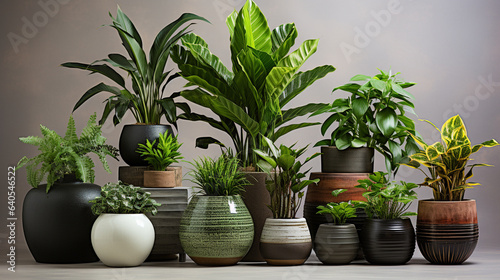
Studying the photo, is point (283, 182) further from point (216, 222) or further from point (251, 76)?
point (251, 76)

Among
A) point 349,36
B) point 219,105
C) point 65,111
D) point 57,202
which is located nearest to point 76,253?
point 57,202

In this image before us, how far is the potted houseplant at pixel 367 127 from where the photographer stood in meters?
3.84

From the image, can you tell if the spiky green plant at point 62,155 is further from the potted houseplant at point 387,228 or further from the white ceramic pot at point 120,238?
the potted houseplant at point 387,228

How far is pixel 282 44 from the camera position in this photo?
12.8 feet

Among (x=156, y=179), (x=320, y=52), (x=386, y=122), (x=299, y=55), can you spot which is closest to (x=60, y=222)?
(x=156, y=179)

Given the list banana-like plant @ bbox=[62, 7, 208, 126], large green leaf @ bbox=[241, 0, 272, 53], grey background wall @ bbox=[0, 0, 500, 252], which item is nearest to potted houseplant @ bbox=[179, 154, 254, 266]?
banana-like plant @ bbox=[62, 7, 208, 126]

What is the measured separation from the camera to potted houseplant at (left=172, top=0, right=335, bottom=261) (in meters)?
3.78

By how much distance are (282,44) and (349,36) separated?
1.22 meters

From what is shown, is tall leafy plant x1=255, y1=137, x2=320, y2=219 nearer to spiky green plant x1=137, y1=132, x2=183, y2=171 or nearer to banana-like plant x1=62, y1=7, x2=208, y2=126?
spiky green plant x1=137, y1=132, x2=183, y2=171

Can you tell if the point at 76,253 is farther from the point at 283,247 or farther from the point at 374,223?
the point at 374,223

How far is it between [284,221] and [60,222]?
3.83 feet

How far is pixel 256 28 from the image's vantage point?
3.94 m

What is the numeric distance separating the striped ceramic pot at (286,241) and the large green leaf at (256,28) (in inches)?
40.9

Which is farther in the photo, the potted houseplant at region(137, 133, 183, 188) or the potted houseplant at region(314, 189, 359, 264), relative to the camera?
the potted houseplant at region(137, 133, 183, 188)
